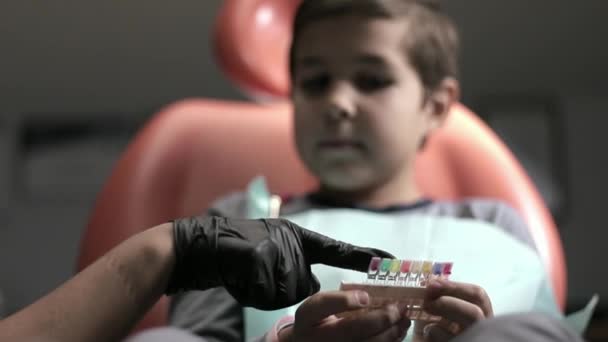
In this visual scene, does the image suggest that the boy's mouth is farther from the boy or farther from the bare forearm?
the bare forearm

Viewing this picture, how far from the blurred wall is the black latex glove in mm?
1094

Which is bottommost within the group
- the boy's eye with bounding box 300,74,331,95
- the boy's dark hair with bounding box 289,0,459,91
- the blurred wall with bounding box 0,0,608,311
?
the blurred wall with bounding box 0,0,608,311

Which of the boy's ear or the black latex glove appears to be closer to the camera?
the black latex glove

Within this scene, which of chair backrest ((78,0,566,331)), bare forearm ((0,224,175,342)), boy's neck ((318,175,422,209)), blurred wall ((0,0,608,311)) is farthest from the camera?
blurred wall ((0,0,608,311))

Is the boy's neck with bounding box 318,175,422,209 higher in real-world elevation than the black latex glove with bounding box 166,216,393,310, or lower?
lower

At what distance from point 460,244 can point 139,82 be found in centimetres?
149

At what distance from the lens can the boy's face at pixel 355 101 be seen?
716 millimetres

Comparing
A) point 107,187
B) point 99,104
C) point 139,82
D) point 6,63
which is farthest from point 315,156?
point 99,104

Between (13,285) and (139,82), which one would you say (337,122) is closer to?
(13,285)

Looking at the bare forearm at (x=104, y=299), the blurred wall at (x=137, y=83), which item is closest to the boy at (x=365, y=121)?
the bare forearm at (x=104, y=299)

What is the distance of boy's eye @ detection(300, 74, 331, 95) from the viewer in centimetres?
74

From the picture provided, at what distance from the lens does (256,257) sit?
44 cm

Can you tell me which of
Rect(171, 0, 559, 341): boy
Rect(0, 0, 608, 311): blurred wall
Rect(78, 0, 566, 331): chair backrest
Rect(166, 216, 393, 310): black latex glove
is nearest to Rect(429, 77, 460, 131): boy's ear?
Rect(171, 0, 559, 341): boy

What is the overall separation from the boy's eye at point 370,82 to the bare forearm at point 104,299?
1.05 ft
